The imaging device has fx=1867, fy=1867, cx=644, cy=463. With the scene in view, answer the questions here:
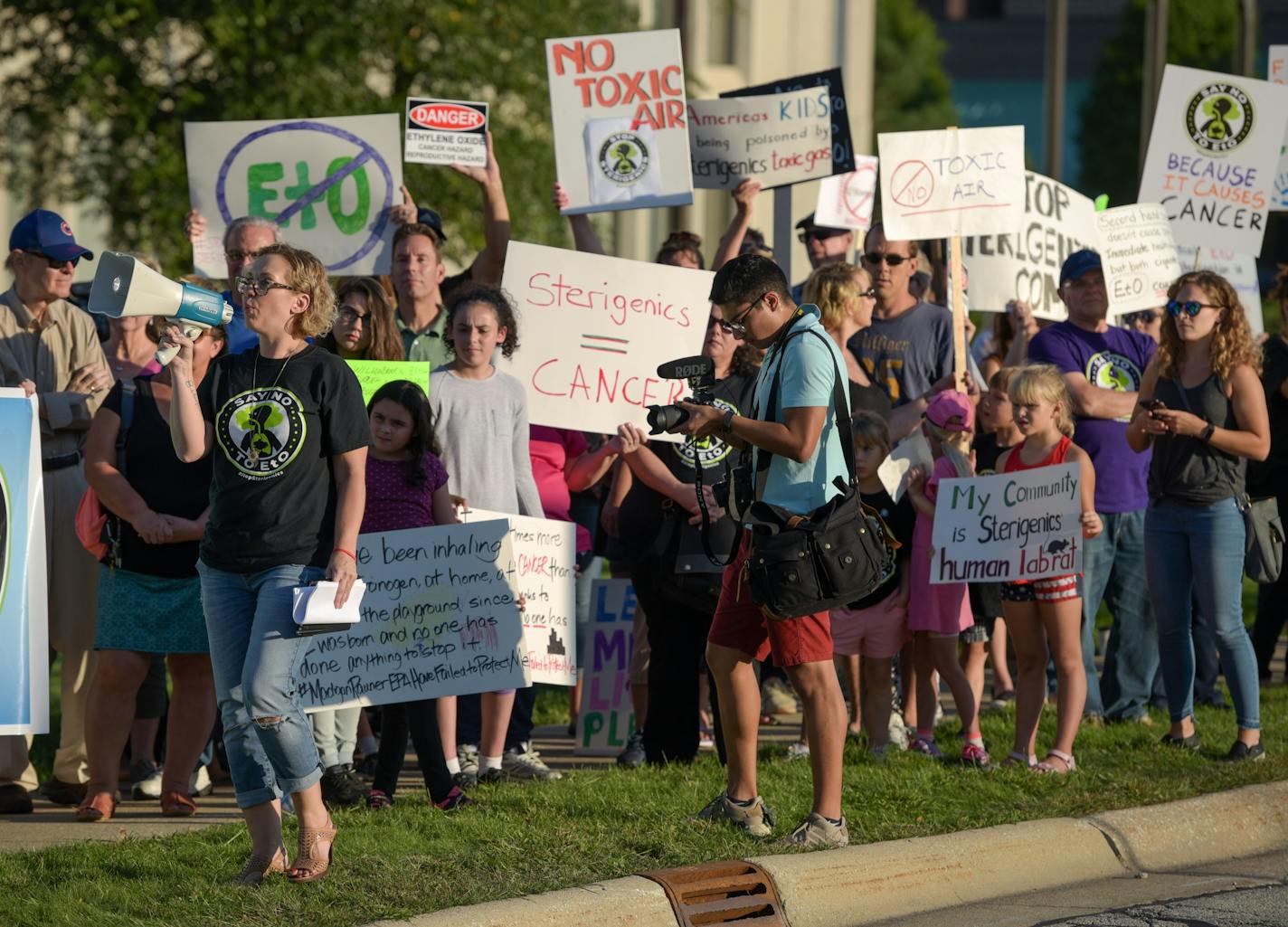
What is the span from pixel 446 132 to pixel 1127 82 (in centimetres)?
4849

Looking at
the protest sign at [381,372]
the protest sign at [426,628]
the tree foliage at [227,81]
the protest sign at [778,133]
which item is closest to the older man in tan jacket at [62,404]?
the protest sign at [381,372]

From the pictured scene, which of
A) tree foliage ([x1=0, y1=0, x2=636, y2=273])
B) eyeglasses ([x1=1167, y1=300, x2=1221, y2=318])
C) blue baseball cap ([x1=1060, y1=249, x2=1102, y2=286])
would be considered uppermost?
tree foliage ([x1=0, y1=0, x2=636, y2=273])

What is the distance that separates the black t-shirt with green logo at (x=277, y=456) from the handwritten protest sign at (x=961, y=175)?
14.1 ft

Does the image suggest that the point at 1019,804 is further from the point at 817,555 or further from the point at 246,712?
the point at 246,712

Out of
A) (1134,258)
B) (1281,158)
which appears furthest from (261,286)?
(1281,158)

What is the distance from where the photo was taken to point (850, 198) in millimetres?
11109

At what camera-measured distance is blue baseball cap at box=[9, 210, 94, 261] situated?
7059 millimetres

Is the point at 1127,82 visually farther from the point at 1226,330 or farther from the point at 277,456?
the point at 277,456

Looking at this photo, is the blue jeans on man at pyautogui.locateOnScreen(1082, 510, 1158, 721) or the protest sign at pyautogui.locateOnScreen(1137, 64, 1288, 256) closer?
the blue jeans on man at pyautogui.locateOnScreen(1082, 510, 1158, 721)

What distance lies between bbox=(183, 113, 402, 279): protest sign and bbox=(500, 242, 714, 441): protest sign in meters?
1.21

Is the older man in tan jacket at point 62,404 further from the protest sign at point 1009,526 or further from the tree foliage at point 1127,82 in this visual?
the tree foliage at point 1127,82

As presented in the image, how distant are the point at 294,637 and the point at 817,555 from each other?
1.64 meters

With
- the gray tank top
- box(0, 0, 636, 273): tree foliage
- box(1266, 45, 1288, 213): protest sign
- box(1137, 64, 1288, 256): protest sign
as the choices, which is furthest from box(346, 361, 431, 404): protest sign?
box(0, 0, 636, 273): tree foliage

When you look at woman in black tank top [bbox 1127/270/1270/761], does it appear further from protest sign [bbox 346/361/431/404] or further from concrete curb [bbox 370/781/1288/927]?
protest sign [bbox 346/361/431/404]
